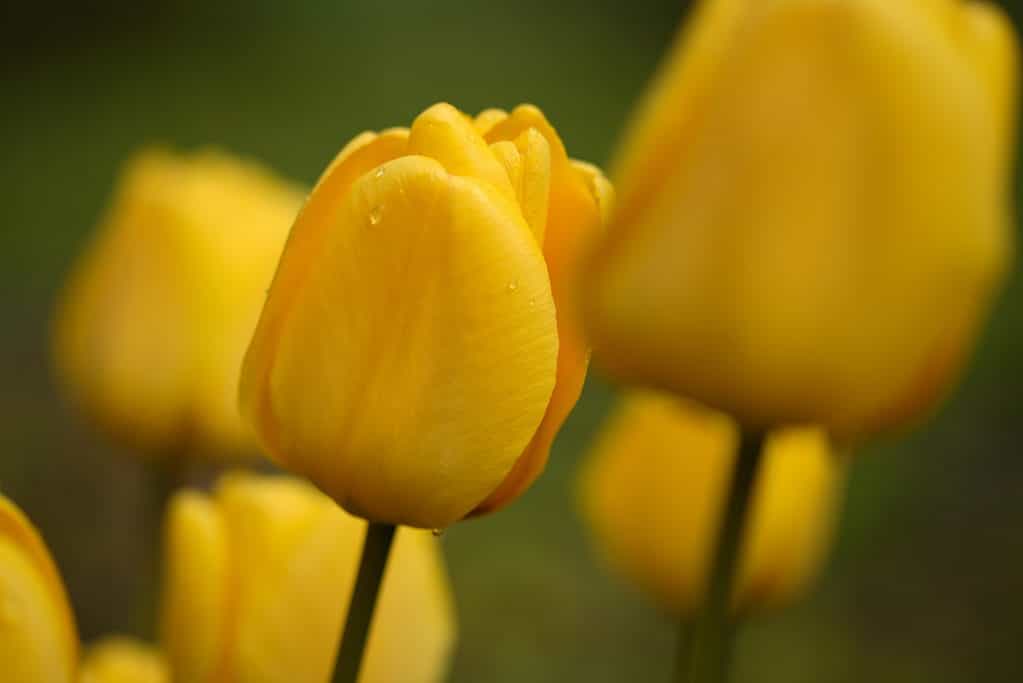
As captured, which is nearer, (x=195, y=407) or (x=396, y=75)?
(x=195, y=407)

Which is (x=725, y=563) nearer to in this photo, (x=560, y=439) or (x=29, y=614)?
(x=29, y=614)

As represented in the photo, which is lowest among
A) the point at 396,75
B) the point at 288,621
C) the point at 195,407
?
the point at 396,75

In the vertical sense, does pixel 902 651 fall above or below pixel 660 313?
below

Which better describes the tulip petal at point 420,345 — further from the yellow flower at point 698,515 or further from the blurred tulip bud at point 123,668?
the yellow flower at point 698,515

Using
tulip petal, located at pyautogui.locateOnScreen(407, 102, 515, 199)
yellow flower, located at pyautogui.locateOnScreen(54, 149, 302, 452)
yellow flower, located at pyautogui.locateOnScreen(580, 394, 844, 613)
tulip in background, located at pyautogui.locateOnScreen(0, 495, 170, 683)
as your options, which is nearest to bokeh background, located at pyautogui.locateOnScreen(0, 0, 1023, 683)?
yellow flower, located at pyautogui.locateOnScreen(54, 149, 302, 452)

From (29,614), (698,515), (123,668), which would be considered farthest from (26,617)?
(698,515)

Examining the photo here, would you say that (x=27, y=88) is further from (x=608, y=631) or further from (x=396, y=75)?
(x=608, y=631)

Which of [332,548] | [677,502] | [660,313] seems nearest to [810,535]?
[677,502]
